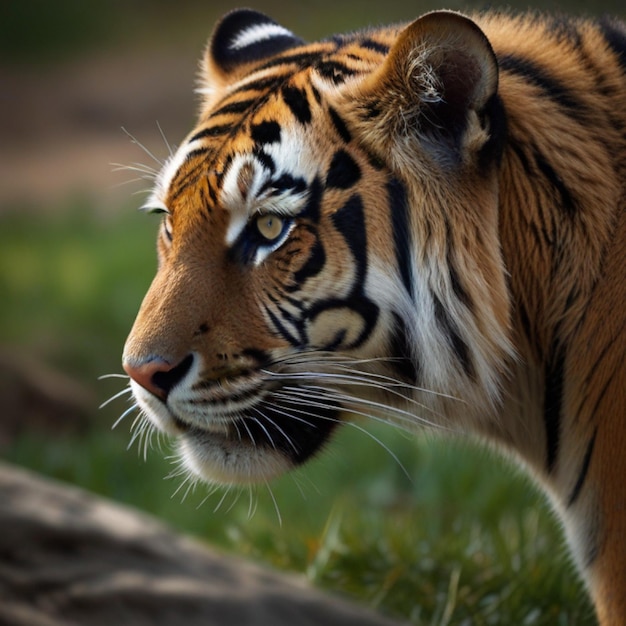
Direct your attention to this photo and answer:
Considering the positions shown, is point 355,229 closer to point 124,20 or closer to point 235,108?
point 235,108

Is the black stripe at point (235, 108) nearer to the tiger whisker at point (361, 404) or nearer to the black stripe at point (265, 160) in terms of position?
the black stripe at point (265, 160)

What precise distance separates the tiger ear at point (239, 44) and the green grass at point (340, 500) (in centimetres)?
89

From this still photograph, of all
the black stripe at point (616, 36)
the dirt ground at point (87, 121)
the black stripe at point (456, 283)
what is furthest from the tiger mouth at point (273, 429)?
the dirt ground at point (87, 121)

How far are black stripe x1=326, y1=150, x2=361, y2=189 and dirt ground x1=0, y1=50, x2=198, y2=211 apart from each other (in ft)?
22.2

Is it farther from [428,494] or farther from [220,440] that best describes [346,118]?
[428,494]

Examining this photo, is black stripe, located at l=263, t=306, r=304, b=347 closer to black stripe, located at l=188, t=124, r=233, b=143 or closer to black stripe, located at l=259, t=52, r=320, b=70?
black stripe, located at l=188, t=124, r=233, b=143

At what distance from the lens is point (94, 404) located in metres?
5.02

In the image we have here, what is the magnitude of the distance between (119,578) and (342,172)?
Result: 105 centimetres

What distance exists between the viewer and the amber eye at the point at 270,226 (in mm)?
1881

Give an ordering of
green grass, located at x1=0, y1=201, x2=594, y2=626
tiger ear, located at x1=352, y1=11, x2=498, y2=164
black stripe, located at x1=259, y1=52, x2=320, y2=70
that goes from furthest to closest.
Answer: green grass, located at x1=0, y1=201, x2=594, y2=626 → black stripe, located at x1=259, y1=52, x2=320, y2=70 → tiger ear, located at x1=352, y1=11, x2=498, y2=164

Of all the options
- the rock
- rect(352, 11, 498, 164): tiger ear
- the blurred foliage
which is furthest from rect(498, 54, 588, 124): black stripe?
the blurred foliage

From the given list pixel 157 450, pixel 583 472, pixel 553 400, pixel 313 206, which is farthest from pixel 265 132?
pixel 157 450

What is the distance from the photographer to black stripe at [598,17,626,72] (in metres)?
2.05

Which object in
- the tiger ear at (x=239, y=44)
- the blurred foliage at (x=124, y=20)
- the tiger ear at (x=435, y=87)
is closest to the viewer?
the tiger ear at (x=435, y=87)
